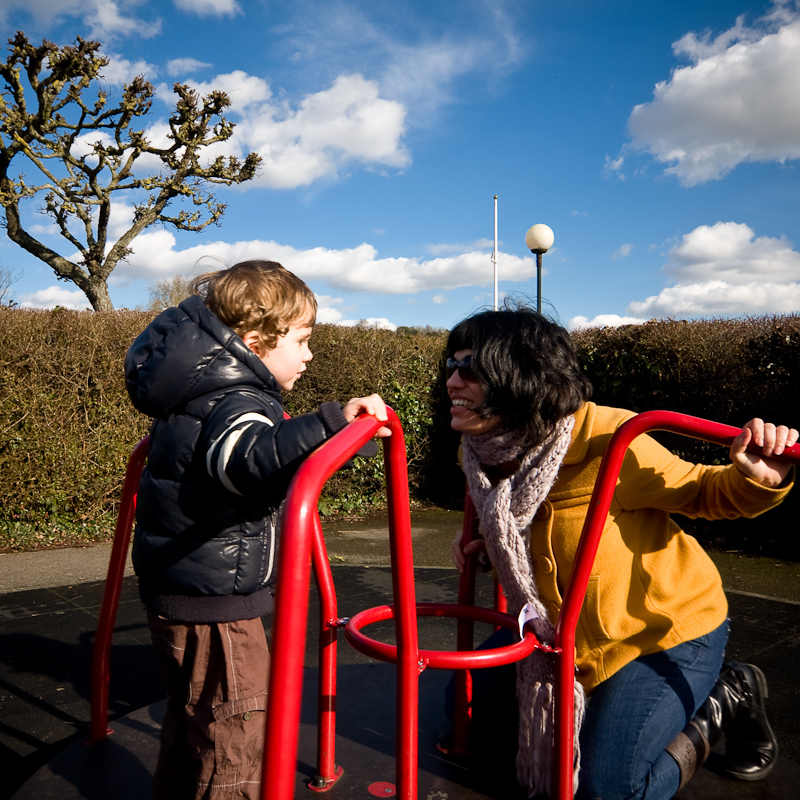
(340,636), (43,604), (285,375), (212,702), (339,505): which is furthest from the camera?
(339,505)

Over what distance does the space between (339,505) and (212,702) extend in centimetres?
557

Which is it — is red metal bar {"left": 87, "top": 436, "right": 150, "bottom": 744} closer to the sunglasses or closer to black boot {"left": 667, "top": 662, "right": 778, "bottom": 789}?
the sunglasses

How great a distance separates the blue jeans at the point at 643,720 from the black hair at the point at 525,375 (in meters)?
0.71

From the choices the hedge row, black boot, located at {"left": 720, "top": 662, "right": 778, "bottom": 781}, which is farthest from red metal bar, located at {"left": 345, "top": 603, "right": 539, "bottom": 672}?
the hedge row

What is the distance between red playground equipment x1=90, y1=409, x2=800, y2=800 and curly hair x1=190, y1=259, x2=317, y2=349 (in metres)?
0.53

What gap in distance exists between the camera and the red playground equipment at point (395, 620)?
1.03 m

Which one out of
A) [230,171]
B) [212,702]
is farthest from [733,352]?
[230,171]

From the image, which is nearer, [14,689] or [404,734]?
[404,734]

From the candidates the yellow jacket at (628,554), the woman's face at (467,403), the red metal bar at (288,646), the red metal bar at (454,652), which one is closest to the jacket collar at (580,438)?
the yellow jacket at (628,554)

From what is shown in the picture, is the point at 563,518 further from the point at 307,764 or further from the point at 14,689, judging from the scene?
the point at 14,689

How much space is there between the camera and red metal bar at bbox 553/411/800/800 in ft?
5.52

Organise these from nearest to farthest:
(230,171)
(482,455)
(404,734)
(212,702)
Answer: (404,734)
(212,702)
(482,455)
(230,171)

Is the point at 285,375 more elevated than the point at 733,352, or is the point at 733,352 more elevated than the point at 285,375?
the point at 733,352

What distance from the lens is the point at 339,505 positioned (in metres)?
7.33
